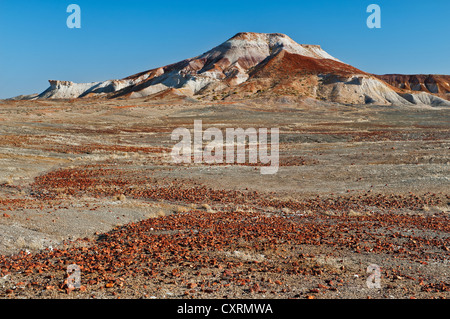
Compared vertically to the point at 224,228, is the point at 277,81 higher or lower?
higher

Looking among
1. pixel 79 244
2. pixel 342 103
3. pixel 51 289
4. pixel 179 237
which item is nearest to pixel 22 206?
pixel 79 244

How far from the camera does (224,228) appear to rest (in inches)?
520

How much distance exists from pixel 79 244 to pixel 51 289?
3603mm

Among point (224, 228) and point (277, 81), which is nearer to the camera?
point (224, 228)

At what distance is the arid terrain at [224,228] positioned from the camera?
325 inches

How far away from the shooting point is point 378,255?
412 inches

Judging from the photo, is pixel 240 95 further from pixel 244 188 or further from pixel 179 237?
pixel 179 237

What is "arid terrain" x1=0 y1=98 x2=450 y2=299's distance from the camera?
8.25m

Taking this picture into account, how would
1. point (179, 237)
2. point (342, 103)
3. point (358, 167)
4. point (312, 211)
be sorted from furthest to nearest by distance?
point (342, 103) → point (358, 167) → point (312, 211) → point (179, 237)

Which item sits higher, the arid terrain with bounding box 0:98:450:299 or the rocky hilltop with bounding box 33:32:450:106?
the rocky hilltop with bounding box 33:32:450:106

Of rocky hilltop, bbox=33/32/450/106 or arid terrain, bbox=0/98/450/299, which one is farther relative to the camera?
rocky hilltop, bbox=33/32/450/106

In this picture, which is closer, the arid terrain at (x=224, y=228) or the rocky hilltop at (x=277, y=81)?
the arid terrain at (x=224, y=228)

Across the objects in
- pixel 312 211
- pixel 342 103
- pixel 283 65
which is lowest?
pixel 312 211

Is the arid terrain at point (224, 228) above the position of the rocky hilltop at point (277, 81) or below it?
below
